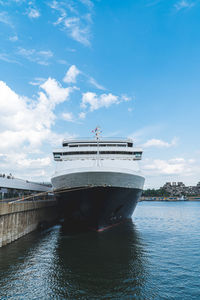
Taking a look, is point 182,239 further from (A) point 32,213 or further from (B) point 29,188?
(B) point 29,188

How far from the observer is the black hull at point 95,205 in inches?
760

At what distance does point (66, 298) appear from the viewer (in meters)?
9.38

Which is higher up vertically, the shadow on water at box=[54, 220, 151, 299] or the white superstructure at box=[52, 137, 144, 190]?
the white superstructure at box=[52, 137, 144, 190]

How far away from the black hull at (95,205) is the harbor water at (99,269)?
2085 mm

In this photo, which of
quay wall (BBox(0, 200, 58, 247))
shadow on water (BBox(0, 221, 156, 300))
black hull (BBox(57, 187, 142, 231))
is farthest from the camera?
black hull (BBox(57, 187, 142, 231))

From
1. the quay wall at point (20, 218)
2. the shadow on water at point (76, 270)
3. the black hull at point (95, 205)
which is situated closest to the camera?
the shadow on water at point (76, 270)

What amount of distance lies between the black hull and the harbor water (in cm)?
208

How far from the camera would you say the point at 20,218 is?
21.3m

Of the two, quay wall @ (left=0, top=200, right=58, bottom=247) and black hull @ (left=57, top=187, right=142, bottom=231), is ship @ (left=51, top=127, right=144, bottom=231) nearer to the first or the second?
black hull @ (left=57, top=187, right=142, bottom=231)

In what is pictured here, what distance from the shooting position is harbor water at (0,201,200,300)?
9.87m

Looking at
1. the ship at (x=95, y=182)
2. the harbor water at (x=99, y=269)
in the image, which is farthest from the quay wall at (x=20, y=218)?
the ship at (x=95, y=182)

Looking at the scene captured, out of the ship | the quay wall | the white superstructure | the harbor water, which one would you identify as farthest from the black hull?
the quay wall

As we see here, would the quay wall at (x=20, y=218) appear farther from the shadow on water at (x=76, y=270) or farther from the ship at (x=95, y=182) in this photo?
the ship at (x=95, y=182)

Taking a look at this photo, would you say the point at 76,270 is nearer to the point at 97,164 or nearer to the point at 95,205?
the point at 95,205
